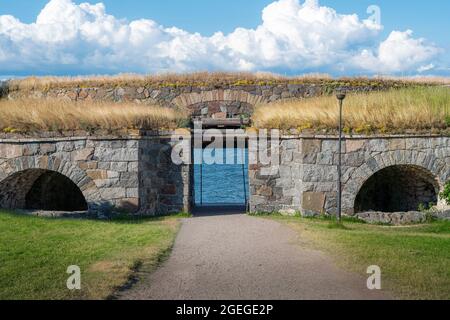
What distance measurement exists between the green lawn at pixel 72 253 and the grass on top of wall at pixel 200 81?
835 centimetres

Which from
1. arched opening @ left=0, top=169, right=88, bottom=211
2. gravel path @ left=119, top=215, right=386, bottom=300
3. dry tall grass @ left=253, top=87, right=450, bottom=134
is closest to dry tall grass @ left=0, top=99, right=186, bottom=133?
arched opening @ left=0, top=169, right=88, bottom=211

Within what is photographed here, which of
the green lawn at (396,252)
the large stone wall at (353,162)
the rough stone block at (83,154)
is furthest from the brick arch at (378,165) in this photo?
the rough stone block at (83,154)

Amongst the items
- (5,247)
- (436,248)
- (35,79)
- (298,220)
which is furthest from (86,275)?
(35,79)

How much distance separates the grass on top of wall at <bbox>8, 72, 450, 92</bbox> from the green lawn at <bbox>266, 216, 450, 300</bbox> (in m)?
8.52

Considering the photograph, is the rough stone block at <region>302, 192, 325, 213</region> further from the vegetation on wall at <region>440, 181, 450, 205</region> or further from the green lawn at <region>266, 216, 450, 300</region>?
the vegetation on wall at <region>440, 181, 450, 205</region>

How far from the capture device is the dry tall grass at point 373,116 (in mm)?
11758

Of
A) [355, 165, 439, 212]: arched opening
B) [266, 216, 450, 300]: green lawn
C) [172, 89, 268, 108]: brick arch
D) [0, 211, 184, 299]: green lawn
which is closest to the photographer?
[0, 211, 184, 299]: green lawn

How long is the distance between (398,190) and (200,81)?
8048 mm

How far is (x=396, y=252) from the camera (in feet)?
24.4

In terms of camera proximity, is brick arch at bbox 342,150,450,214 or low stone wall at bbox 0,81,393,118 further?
low stone wall at bbox 0,81,393,118

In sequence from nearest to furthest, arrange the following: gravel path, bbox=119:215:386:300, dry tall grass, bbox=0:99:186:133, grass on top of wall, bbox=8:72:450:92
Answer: gravel path, bbox=119:215:386:300 → dry tall grass, bbox=0:99:186:133 → grass on top of wall, bbox=8:72:450:92

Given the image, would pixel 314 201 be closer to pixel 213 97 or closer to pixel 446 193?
pixel 446 193

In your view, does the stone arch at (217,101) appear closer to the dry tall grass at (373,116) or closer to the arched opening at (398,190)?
the dry tall grass at (373,116)

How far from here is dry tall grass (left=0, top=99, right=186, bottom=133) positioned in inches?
470
